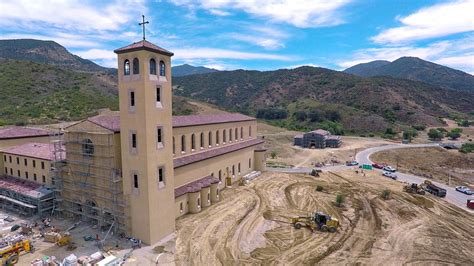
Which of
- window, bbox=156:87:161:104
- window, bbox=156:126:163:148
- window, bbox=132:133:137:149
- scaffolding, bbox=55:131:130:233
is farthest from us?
scaffolding, bbox=55:131:130:233

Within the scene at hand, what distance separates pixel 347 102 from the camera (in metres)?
150

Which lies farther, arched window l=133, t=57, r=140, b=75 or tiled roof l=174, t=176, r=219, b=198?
tiled roof l=174, t=176, r=219, b=198

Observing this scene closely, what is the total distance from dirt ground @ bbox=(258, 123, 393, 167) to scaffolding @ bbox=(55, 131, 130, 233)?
138ft

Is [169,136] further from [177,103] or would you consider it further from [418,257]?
[177,103]

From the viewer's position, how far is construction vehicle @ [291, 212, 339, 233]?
99.9 feet

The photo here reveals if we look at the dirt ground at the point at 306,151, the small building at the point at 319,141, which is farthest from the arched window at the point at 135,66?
the small building at the point at 319,141

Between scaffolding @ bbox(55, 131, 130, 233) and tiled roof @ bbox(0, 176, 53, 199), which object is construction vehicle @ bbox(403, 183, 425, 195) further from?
tiled roof @ bbox(0, 176, 53, 199)

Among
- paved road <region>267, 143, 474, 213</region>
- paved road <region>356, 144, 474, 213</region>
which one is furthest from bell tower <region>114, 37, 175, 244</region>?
paved road <region>356, 144, 474, 213</region>

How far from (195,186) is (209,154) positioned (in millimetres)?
7462

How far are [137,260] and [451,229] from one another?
31910 mm

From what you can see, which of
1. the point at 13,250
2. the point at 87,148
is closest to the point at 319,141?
the point at 87,148

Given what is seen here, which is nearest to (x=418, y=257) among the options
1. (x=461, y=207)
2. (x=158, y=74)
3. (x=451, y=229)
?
(x=451, y=229)

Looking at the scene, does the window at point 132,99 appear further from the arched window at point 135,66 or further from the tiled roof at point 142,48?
the tiled roof at point 142,48

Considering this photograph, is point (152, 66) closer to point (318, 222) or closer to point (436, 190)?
point (318, 222)
